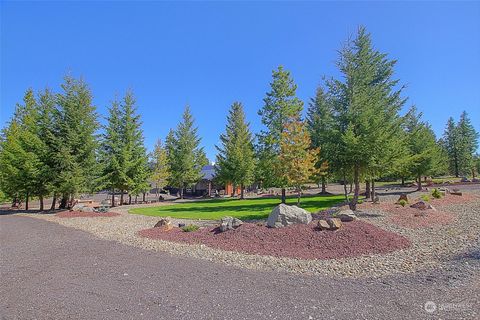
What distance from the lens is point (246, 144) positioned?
36156 mm

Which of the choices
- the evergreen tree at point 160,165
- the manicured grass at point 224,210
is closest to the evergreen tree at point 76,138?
the manicured grass at point 224,210

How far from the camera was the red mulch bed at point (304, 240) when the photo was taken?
9.02 m

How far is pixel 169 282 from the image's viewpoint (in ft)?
21.3

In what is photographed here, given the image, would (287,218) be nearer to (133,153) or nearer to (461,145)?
(133,153)

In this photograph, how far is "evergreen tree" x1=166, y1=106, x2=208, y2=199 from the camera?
38.6 m

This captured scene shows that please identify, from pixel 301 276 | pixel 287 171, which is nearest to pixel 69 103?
pixel 287 171

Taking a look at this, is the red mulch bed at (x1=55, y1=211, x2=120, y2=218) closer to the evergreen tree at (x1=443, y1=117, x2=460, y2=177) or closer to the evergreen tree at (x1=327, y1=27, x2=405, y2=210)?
the evergreen tree at (x1=327, y1=27, x2=405, y2=210)

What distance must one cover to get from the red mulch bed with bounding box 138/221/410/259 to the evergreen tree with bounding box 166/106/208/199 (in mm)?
27137

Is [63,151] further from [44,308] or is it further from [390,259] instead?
[390,259]

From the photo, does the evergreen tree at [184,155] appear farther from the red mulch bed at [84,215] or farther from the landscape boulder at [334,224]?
the landscape boulder at [334,224]

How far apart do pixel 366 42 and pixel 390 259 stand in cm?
1506

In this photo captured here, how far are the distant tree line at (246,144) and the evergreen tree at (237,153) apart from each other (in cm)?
13

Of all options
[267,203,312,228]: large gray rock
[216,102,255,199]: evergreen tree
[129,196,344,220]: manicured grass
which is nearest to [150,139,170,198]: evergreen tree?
[216,102,255,199]: evergreen tree

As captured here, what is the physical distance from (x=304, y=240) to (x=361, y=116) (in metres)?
9.62
